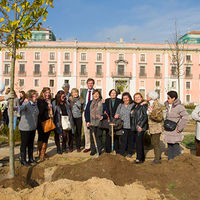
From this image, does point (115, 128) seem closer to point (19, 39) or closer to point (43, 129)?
point (43, 129)

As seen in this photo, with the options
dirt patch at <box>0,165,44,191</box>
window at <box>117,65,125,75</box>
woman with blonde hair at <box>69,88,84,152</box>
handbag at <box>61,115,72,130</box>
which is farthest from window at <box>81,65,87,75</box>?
dirt patch at <box>0,165,44,191</box>

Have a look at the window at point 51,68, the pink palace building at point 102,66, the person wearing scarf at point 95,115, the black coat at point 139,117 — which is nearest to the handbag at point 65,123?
the person wearing scarf at point 95,115

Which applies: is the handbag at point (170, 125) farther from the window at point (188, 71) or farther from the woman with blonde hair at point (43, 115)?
the window at point (188, 71)

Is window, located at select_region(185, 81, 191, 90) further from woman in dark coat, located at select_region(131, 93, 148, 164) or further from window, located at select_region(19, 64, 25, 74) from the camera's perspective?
woman in dark coat, located at select_region(131, 93, 148, 164)

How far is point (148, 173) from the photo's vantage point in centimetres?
387

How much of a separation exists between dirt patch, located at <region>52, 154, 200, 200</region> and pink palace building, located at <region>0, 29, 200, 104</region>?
36457 millimetres

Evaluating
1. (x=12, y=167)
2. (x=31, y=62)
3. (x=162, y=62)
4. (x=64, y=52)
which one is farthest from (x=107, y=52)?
(x=12, y=167)

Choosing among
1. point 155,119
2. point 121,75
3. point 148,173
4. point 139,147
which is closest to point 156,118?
point 155,119

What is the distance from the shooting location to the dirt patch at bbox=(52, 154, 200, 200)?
11.3 ft

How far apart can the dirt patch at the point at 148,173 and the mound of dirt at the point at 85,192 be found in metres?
0.25

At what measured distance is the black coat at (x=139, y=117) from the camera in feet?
15.9

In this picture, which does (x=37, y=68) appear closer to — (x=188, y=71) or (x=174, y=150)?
(x=188, y=71)

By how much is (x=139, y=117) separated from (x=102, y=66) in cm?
3684

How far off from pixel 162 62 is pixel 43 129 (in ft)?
129
